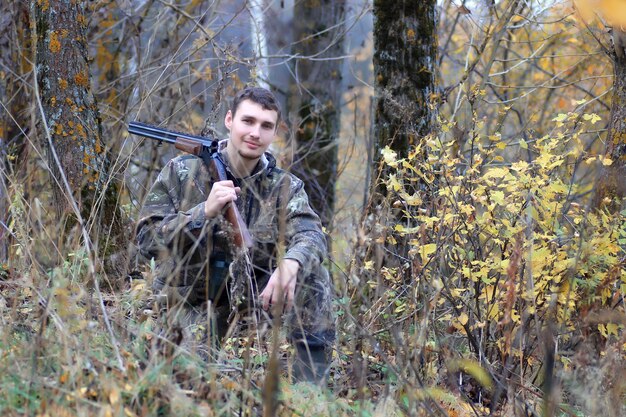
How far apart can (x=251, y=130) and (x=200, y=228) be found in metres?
0.61

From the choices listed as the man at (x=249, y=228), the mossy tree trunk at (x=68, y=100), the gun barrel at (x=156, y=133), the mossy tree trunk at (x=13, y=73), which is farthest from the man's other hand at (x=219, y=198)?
Result: the mossy tree trunk at (x=13, y=73)

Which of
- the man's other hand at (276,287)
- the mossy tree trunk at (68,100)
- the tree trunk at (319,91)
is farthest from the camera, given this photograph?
the tree trunk at (319,91)

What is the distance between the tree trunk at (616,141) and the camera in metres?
4.69

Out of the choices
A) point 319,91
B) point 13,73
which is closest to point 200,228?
point 13,73

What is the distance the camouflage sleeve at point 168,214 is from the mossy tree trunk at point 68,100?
1.69 feet

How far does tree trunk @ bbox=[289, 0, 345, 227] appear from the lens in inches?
354

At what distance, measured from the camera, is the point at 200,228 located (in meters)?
4.07

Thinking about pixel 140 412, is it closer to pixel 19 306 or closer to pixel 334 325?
pixel 19 306

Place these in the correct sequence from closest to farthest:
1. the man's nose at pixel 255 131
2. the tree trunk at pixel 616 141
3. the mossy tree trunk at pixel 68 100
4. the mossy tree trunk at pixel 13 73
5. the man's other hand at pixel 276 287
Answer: the man's other hand at pixel 276 287
the man's nose at pixel 255 131
the tree trunk at pixel 616 141
the mossy tree trunk at pixel 68 100
the mossy tree trunk at pixel 13 73

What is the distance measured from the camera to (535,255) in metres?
3.93

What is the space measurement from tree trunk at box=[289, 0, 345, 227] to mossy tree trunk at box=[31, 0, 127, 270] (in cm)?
410

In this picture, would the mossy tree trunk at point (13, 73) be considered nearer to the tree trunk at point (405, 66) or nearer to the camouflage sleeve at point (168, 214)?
the camouflage sleeve at point (168, 214)

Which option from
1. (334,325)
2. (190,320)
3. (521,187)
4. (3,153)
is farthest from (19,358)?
(3,153)

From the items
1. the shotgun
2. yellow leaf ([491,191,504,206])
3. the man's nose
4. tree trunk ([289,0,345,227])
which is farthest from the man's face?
tree trunk ([289,0,345,227])
